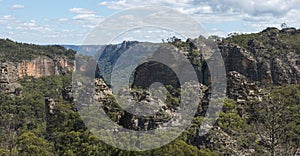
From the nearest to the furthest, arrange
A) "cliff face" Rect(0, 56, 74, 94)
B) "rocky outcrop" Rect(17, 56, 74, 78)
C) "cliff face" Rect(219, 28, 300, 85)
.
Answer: "cliff face" Rect(219, 28, 300, 85) < "cliff face" Rect(0, 56, 74, 94) < "rocky outcrop" Rect(17, 56, 74, 78)

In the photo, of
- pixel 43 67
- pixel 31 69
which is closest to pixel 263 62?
pixel 31 69

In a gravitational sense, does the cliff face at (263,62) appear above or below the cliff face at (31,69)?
above

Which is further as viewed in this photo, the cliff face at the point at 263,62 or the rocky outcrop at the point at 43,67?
the rocky outcrop at the point at 43,67

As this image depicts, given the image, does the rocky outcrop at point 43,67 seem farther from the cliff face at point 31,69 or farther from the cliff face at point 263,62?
the cliff face at point 263,62

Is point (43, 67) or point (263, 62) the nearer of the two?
→ point (263, 62)

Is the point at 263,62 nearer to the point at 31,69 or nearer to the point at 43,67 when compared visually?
the point at 31,69

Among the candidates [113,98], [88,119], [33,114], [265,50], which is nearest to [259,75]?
[265,50]

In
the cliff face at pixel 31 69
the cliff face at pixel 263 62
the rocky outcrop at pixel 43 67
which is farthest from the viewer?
the rocky outcrop at pixel 43 67

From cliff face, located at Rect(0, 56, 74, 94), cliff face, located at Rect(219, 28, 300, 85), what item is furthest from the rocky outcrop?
cliff face, located at Rect(219, 28, 300, 85)

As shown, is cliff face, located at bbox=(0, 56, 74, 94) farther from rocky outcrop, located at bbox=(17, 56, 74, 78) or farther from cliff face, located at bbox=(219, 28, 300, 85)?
cliff face, located at bbox=(219, 28, 300, 85)

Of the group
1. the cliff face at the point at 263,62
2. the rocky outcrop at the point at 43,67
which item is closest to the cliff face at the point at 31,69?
the rocky outcrop at the point at 43,67

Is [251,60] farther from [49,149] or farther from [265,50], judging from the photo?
[49,149]
